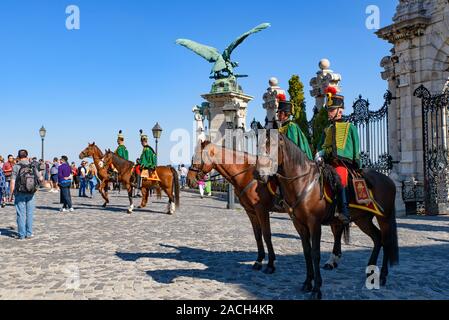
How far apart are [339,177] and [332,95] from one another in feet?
4.36

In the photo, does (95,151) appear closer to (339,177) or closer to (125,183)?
(125,183)

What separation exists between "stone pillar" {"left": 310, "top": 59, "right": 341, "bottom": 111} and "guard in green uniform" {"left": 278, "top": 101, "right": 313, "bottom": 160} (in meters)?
13.0

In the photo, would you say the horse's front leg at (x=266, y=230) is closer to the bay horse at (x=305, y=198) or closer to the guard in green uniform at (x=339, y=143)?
the bay horse at (x=305, y=198)

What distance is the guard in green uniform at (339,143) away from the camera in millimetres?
6516

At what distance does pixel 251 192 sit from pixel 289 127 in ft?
4.23

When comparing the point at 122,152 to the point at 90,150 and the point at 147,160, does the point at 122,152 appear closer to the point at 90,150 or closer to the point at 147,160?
the point at 90,150

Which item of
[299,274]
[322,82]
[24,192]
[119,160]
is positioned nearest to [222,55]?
[322,82]

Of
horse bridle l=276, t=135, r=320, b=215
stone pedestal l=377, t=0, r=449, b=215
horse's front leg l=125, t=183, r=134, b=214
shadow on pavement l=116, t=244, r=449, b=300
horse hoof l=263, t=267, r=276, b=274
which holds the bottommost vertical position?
shadow on pavement l=116, t=244, r=449, b=300

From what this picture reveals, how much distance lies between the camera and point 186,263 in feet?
26.1

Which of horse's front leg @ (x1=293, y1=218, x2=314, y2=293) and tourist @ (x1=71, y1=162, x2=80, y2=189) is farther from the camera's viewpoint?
tourist @ (x1=71, y1=162, x2=80, y2=189)

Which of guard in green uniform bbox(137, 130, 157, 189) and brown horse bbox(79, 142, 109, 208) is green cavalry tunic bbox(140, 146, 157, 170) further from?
brown horse bbox(79, 142, 109, 208)

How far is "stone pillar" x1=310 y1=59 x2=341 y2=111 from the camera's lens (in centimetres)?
1961

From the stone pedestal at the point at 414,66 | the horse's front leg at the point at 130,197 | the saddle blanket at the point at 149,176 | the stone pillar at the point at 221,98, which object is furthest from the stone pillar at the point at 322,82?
the horse's front leg at the point at 130,197

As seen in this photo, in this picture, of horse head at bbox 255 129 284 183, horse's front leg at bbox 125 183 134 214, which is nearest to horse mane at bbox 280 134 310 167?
horse head at bbox 255 129 284 183
